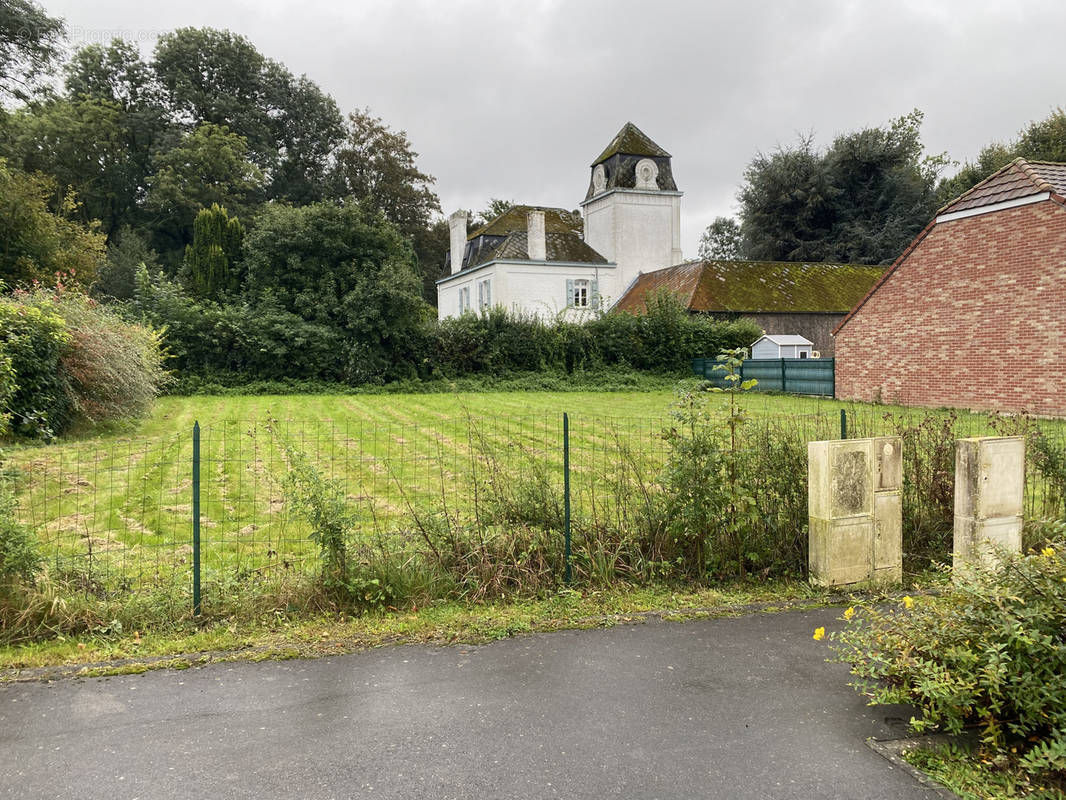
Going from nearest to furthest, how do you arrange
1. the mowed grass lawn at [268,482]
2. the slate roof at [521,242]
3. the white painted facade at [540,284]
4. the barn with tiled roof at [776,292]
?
the mowed grass lawn at [268,482]
the barn with tiled roof at [776,292]
the white painted facade at [540,284]
the slate roof at [521,242]

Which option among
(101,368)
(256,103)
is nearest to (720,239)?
(256,103)

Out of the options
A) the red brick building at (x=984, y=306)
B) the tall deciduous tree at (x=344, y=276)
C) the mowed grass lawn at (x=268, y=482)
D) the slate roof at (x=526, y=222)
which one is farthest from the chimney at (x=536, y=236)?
the mowed grass lawn at (x=268, y=482)

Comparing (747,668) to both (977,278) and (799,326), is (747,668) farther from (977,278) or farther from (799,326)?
(799,326)

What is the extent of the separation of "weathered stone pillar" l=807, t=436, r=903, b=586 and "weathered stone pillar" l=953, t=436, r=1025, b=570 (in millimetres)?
470

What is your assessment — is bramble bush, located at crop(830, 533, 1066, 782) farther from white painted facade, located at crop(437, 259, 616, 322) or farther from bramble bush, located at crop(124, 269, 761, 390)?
white painted facade, located at crop(437, 259, 616, 322)

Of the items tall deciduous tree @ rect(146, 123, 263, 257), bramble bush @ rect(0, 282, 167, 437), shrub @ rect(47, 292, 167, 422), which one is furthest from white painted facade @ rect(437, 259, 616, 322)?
bramble bush @ rect(0, 282, 167, 437)

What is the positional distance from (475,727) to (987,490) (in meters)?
4.77

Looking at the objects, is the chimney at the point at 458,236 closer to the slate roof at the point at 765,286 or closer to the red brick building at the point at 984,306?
the slate roof at the point at 765,286

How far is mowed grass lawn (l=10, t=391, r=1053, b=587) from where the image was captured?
6875 millimetres

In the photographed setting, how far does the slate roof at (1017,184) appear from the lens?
17750 mm

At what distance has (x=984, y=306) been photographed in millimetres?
19250

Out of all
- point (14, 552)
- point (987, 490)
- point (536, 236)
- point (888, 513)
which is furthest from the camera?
point (536, 236)

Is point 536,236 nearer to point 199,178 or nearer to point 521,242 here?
point 521,242

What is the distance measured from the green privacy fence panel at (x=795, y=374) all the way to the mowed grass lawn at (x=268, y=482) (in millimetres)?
11521
